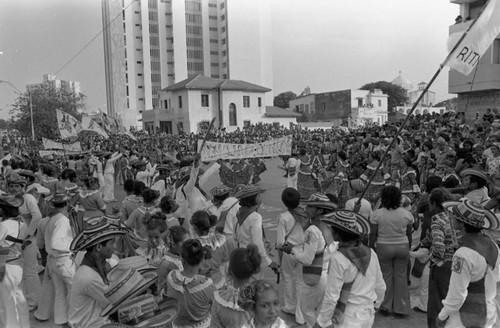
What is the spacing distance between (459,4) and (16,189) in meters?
33.4

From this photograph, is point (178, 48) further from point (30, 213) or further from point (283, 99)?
point (30, 213)

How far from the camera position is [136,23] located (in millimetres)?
81062

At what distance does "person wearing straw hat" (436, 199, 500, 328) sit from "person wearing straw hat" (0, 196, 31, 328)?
399 centimetres

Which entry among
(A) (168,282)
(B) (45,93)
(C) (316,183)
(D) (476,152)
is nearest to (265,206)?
(C) (316,183)

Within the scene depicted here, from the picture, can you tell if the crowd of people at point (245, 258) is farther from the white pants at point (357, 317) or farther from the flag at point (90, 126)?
the flag at point (90, 126)

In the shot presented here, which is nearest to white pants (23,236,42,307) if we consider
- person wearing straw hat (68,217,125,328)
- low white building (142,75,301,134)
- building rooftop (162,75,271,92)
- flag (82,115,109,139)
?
person wearing straw hat (68,217,125,328)

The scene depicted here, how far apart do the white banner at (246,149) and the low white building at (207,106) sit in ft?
138

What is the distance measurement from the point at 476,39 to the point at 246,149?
767 cm

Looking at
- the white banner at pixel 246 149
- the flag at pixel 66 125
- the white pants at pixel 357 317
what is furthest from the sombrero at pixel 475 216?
the flag at pixel 66 125

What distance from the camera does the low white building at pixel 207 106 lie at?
5569cm

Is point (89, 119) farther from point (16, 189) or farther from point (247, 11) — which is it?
point (247, 11)

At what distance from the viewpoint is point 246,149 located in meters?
12.1

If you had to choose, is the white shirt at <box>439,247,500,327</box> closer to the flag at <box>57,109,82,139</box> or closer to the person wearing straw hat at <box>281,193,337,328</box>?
the person wearing straw hat at <box>281,193,337,328</box>

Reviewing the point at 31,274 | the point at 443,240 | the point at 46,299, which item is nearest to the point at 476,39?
the point at 443,240
